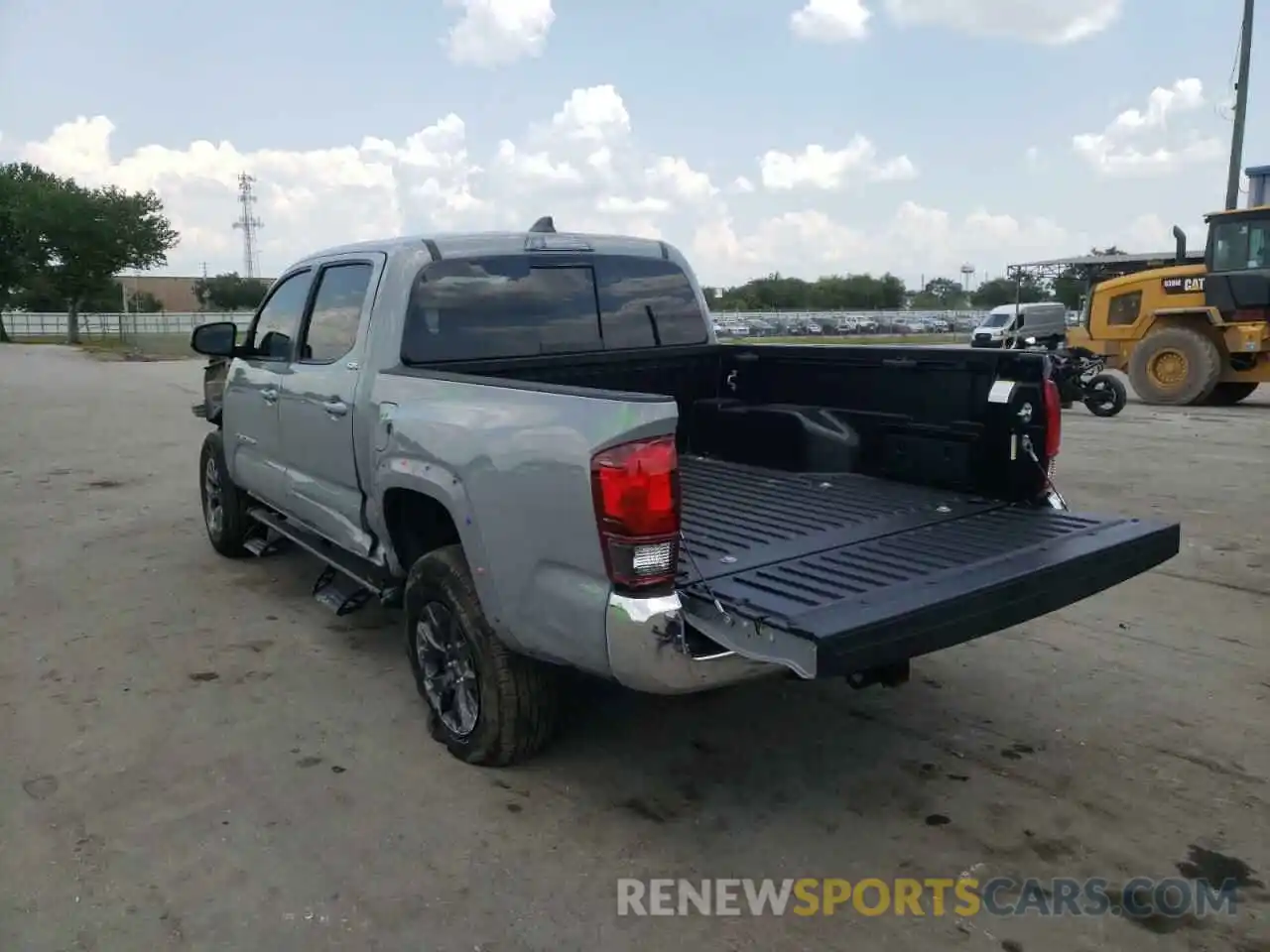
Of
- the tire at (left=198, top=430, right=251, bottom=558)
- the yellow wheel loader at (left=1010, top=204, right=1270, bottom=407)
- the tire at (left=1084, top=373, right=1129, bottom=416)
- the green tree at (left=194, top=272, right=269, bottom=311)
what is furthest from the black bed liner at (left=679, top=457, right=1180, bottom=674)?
the green tree at (left=194, top=272, right=269, bottom=311)

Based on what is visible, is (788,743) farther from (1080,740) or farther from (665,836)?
(1080,740)

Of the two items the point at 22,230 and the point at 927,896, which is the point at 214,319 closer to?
the point at 22,230

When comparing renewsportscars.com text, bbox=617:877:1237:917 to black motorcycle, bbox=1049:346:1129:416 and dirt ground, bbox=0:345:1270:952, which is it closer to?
dirt ground, bbox=0:345:1270:952

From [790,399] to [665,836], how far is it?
2554mm

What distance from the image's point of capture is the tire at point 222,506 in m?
6.78

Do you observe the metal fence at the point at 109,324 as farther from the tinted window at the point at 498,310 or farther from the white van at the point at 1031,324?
the tinted window at the point at 498,310

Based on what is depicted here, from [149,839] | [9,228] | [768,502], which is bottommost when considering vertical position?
[149,839]

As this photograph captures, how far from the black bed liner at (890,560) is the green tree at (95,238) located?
5561 centimetres

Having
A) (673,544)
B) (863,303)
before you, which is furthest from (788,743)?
(863,303)

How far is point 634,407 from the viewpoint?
9.72 feet

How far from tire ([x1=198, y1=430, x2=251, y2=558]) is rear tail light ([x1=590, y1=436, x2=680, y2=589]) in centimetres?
446

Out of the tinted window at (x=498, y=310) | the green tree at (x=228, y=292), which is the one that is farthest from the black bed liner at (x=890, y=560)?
the green tree at (x=228, y=292)

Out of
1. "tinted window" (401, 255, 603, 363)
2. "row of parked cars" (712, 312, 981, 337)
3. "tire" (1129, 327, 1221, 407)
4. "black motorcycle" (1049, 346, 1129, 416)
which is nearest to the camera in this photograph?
"tinted window" (401, 255, 603, 363)

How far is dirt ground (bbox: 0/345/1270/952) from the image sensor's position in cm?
292
